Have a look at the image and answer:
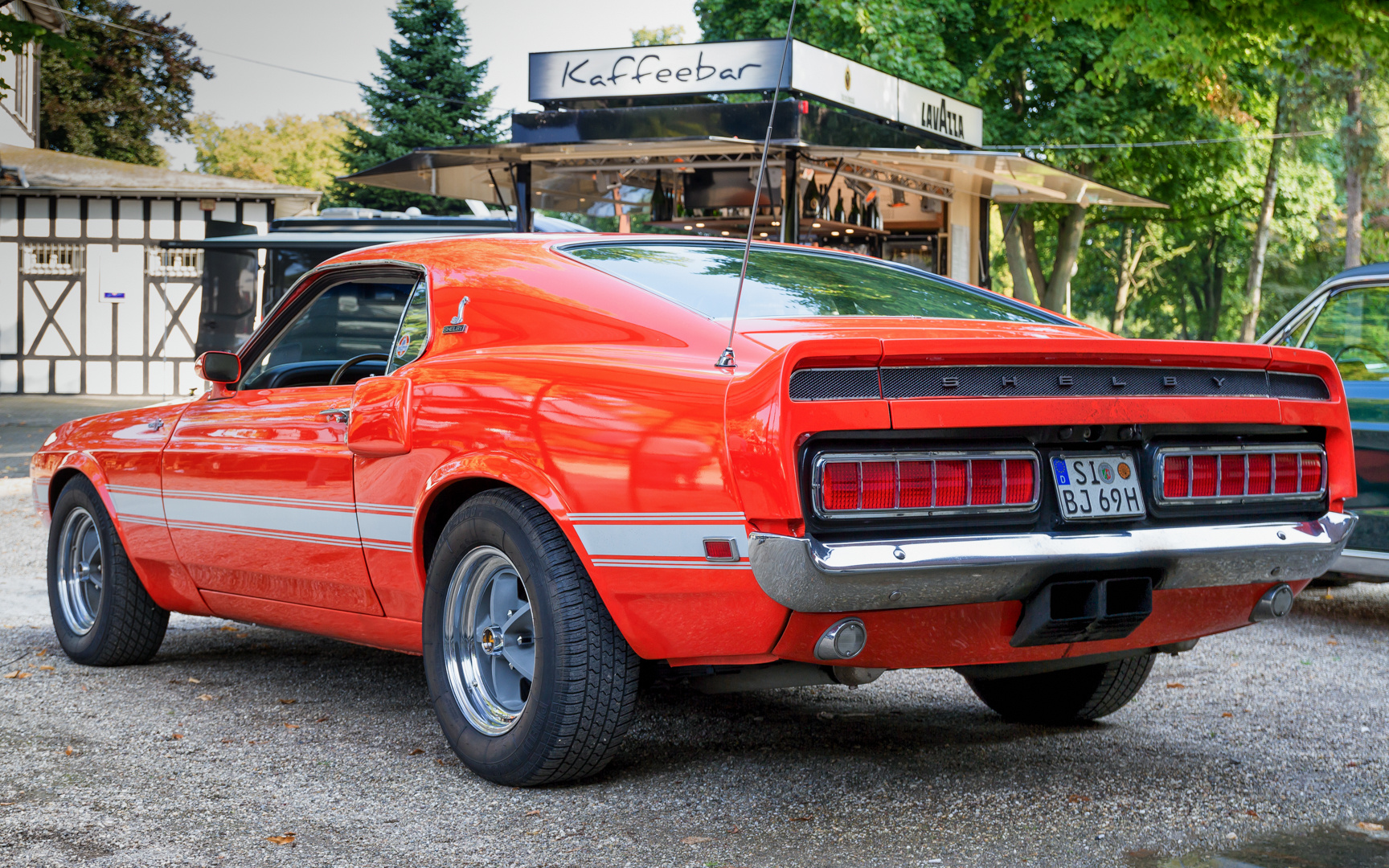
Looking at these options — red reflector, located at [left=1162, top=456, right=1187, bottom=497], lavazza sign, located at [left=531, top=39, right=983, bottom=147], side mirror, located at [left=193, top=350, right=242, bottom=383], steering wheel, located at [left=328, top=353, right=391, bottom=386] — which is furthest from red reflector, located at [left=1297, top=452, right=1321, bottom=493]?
lavazza sign, located at [left=531, top=39, right=983, bottom=147]

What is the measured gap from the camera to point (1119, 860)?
2930 millimetres

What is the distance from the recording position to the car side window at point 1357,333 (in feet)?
21.1

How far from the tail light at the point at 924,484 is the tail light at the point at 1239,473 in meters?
0.42

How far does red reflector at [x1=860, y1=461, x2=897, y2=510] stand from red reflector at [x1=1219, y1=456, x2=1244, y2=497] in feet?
3.16

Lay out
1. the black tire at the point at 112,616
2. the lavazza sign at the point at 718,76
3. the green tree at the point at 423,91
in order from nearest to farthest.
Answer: the black tire at the point at 112,616, the lavazza sign at the point at 718,76, the green tree at the point at 423,91

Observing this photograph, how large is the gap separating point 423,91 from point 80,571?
3443cm

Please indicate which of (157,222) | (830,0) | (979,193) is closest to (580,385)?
(979,193)

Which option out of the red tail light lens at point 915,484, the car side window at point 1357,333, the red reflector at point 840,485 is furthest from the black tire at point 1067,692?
the car side window at point 1357,333

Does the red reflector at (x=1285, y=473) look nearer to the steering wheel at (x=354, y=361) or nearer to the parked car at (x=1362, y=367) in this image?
the steering wheel at (x=354, y=361)

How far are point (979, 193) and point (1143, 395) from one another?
13929 millimetres

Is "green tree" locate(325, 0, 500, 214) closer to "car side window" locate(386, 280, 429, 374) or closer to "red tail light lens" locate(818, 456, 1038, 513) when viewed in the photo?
"car side window" locate(386, 280, 429, 374)

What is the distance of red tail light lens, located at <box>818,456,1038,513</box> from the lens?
2797 millimetres

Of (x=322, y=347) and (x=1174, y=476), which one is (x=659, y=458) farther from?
(x=322, y=347)

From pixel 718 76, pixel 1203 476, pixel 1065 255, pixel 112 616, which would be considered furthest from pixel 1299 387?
pixel 1065 255
